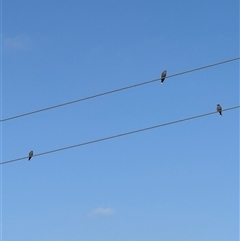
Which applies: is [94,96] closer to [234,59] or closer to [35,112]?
[35,112]

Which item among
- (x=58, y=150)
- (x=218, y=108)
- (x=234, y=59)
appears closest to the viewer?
(x=234, y=59)

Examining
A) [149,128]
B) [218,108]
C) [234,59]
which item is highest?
[218,108]

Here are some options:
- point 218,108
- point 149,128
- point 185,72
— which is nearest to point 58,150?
point 149,128

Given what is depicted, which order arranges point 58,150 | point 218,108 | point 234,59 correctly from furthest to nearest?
point 218,108 → point 58,150 → point 234,59

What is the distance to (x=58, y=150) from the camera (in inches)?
1304

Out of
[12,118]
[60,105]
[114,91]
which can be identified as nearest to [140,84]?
[114,91]

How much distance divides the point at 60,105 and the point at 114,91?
7.83ft

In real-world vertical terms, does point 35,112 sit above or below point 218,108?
below

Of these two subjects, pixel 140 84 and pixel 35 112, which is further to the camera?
pixel 35 112

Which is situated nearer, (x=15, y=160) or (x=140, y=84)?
(x=140, y=84)

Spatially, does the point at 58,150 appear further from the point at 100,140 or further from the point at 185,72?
the point at 185,72

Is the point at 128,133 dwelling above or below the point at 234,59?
below

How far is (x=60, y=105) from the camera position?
32469 mm

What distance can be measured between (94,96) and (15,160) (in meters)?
5.02
